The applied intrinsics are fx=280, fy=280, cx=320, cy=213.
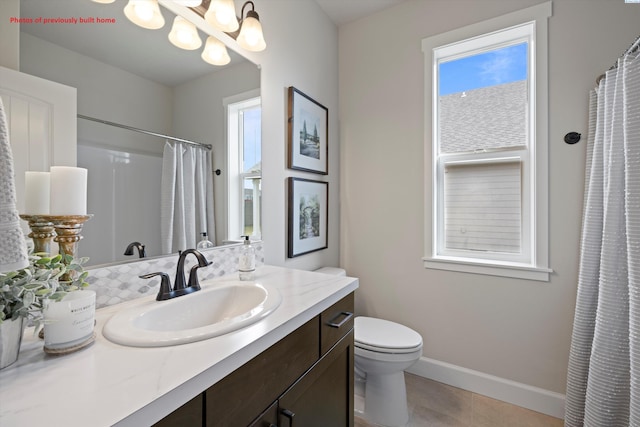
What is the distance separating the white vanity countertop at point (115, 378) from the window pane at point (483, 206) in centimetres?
160

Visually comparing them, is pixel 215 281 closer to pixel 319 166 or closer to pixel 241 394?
pixel 241 394

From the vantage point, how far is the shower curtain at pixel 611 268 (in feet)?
3.25

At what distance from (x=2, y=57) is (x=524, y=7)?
236 cm

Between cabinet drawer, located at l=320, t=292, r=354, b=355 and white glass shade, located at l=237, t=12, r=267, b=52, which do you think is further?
white glass shade, located at l=237, t=12, r=267, b=52

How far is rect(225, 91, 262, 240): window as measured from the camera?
134 cm

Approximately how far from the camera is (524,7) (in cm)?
165

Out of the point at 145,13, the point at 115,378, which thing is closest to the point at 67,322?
the point at 115,378

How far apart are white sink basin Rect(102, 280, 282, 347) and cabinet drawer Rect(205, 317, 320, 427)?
3.9 inches

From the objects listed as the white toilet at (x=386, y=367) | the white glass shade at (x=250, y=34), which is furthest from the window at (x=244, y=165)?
the white toilet at (x=386, y=367)

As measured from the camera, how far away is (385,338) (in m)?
1.53

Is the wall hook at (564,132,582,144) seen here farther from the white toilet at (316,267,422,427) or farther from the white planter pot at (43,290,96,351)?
the white planter pot at (43,290,96,351)

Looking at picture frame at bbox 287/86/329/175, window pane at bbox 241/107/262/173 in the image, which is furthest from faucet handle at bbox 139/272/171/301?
picture frame at bbox 287/86/329/175

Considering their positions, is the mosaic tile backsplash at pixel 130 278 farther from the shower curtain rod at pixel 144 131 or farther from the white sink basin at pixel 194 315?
the shower curtain rod at pixel 144 131

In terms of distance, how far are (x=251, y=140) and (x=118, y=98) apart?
60 cm
